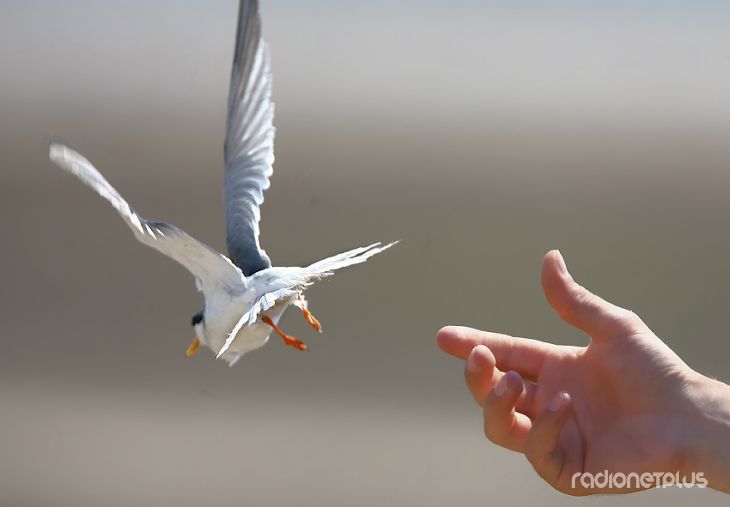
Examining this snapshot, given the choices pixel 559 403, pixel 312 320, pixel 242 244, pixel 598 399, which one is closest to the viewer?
pixel 559 403

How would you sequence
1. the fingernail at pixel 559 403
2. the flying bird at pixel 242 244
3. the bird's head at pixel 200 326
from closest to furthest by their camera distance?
1. the fingernail at pixel 559 403
2. the flying bird at pixel 242 244
3. the bird's head at pixel 200 326

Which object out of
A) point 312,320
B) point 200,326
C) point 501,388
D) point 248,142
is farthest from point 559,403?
point 248,142

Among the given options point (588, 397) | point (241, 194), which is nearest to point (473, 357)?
point (588, 397)

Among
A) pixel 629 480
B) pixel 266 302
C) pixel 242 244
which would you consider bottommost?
pixel 629 480

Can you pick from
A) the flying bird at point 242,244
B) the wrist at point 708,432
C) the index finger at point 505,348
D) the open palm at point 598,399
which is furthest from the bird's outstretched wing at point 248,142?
the wrist at point 708,432

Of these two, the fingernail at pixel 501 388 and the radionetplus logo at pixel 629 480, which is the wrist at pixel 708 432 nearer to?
the radionetplus logo at pixel 629 480

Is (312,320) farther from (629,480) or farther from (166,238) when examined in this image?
(629,480)

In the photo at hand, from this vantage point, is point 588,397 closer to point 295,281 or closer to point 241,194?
point 295,281
